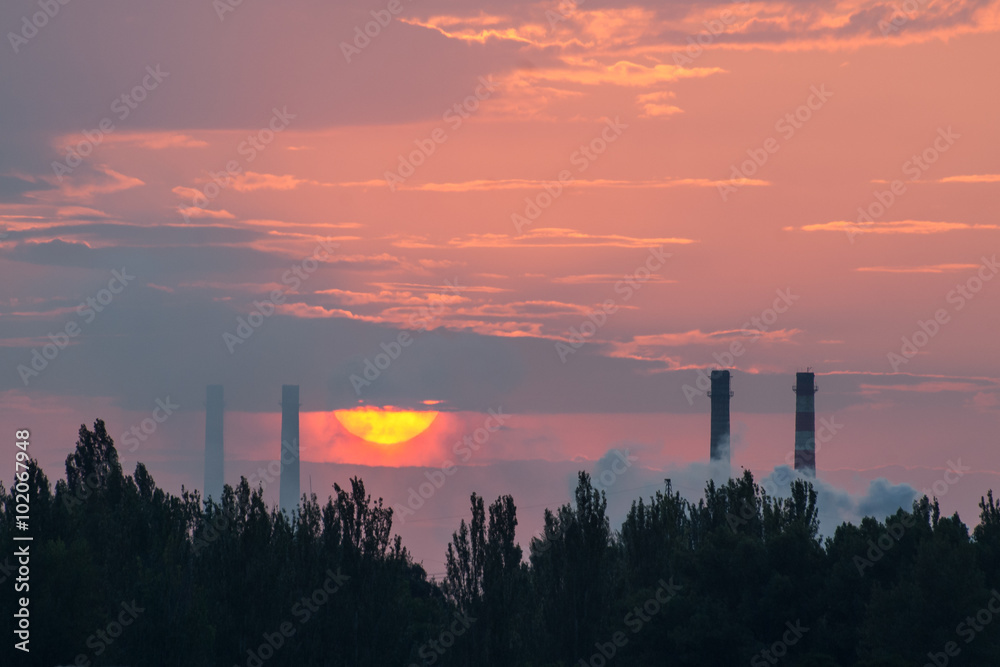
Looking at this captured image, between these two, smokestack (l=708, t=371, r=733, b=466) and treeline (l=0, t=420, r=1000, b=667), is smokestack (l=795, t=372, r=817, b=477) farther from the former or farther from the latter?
treeline (l=0, t=420, r=1000, b=667)

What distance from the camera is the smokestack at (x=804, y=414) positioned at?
15362cm

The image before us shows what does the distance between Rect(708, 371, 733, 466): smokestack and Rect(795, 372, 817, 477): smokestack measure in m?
9.14

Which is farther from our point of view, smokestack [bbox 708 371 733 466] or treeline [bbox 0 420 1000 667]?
smokestack [bbox 708 371 733 466]

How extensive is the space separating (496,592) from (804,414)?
344 ft

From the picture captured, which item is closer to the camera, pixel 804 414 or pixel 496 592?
pixel 496 592

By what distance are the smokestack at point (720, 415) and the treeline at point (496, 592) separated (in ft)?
305

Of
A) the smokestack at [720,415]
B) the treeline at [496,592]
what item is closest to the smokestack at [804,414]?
the smokestack at [720,415]

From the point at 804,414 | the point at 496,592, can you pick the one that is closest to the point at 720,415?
the point at 804,414

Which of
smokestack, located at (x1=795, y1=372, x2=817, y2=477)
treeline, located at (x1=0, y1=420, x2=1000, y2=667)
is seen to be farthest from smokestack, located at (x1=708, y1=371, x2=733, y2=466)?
treeline, located at (x1=0, y1=420, x2=1000, y2=667)

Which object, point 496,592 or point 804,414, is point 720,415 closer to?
point 804,414

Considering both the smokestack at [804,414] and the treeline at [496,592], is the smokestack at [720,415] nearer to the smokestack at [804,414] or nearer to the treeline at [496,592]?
the smokestack at [804,414]

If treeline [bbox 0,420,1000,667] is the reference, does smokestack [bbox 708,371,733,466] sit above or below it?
above

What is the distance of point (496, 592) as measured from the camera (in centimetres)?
5628

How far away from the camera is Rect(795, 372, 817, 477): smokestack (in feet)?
504
